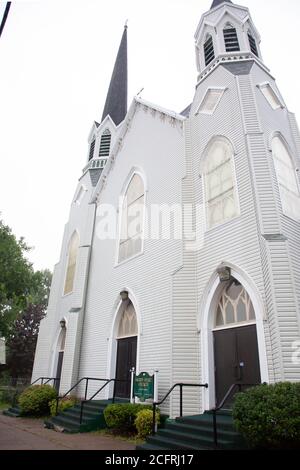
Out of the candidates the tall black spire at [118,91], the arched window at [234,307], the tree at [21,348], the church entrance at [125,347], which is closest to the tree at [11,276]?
the tree at [21,348]

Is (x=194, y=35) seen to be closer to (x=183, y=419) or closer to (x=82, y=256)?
(x=82, y=256)

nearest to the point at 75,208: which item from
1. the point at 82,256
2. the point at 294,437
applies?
the point at 82,256

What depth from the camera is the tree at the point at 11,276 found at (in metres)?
23.6

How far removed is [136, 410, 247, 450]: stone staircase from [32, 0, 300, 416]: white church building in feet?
3.45

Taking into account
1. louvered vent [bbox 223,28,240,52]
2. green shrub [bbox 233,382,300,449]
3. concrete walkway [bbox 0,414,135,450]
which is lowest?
concrete walkway [bbox 0,414,135,450]

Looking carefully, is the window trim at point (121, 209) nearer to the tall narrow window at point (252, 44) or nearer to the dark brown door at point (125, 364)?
the dark brown door at point (125, 364)

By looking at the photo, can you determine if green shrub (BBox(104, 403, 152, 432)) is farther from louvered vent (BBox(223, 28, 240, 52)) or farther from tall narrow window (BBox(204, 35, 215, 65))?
louvered vent (BBox(223, 28, 240, 52))

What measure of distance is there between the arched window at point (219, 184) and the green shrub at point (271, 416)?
15.2 feet

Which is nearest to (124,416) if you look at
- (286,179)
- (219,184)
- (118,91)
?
(219,184)

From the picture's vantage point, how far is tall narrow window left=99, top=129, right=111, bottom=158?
20275mm

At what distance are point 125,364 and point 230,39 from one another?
1255cm

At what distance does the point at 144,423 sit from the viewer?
7.72 metres

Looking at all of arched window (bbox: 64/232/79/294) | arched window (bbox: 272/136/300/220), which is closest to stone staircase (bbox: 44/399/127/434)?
arched window (bbox: 64/232/79/294)

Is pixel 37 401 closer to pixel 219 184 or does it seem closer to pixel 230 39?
pixel 219 184
